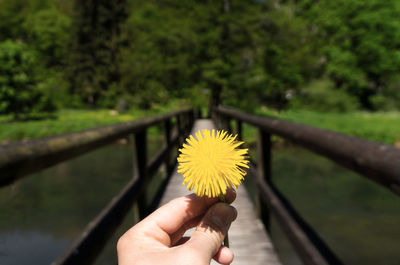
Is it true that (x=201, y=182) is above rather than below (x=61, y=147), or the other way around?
above

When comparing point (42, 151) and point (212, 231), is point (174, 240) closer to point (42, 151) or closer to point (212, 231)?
point (212, 231)

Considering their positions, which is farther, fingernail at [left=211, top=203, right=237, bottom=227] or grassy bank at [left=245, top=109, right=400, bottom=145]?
grassy bank at [left=245, top=109, right=400, bottom=145]

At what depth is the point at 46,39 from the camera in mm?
39750

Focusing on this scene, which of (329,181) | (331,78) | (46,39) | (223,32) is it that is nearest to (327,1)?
(331,78)

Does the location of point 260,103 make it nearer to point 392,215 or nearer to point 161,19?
point 161,19

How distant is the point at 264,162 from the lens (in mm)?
3023

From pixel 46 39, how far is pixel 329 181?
1573 inches

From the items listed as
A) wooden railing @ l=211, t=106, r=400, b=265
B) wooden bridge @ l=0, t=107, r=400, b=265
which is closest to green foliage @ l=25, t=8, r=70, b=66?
wooden railing @ l=211, t=106, r=400, b=265

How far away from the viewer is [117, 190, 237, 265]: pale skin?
263 mm

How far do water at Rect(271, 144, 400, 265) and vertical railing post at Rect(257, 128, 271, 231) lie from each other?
720 millimetres

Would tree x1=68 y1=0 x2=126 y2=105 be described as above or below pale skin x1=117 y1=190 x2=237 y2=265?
above

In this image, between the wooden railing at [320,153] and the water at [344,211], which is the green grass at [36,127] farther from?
the wooden railing at [320,153]

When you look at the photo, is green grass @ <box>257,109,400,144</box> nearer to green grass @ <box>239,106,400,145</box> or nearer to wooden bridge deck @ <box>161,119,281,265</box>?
green grass @ <box>239,106,400,145</box>

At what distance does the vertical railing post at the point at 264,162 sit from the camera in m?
2.93
